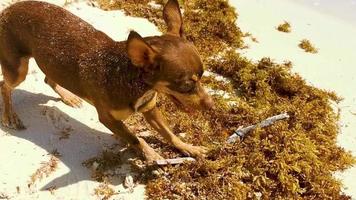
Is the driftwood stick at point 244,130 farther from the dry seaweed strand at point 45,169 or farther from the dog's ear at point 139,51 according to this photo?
the dog's ear at point 139,51

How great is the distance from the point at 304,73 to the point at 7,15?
4260mm

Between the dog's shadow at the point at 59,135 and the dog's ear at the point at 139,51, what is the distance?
1631mm

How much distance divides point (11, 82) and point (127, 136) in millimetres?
1626

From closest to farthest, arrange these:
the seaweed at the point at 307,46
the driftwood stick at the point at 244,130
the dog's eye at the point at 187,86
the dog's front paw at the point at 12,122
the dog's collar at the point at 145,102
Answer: the dog's eye at the point at 187,86
the dog's collar at the point at 145,102
the driftwood stick at the point at 244,130
the dog's front paw at the point at 12,122
the seaweed at the point at 307,46

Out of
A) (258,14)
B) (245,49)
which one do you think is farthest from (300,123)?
(258,14)

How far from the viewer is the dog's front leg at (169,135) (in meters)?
6.03

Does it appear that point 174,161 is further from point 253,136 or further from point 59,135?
point 59,135

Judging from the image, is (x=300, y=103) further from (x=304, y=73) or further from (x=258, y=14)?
(x=258, y=14)

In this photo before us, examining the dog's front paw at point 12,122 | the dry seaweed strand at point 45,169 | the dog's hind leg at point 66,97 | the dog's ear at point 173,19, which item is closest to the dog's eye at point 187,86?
the dog's ear at point 173,19

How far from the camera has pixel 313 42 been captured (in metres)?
8.72

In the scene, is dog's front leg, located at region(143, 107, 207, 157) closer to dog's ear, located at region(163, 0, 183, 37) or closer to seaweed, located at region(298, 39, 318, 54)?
dog's ear, located at region(163, 0, 183, 37)

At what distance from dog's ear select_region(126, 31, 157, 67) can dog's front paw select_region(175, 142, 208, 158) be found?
153cm

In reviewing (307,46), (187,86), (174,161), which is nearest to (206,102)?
(187,86)

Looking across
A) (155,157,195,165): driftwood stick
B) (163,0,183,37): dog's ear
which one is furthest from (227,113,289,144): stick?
(163,0,183,37): dog's ear
